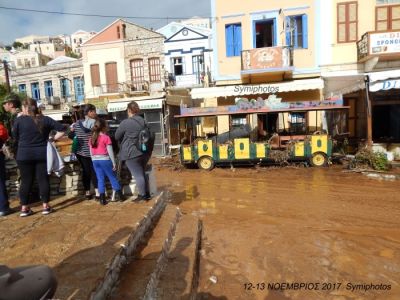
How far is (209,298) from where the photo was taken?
350 centimetres

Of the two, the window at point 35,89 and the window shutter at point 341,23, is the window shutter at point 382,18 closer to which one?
the window shutter at point 341,23

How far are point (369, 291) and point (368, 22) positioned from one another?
49.5ft

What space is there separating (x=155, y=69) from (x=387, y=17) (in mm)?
17040

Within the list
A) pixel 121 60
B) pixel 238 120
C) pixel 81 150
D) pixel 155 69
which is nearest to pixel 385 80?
pixel 238 120

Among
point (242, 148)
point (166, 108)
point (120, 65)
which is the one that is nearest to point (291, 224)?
point (242, 148)

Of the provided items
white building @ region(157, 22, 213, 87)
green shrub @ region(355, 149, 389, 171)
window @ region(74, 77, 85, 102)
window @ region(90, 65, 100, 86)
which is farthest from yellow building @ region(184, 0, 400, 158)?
window @ region(74, 77, 85, 102)

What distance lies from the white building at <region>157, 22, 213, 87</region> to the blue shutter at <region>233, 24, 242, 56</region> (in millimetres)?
7429

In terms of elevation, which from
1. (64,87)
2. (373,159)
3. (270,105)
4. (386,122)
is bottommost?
(373,159)

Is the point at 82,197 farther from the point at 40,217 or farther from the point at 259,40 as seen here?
the point at 259,40

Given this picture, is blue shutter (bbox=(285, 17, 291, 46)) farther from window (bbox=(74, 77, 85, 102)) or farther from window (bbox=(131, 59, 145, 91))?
window (bbox=(74, 77, 85, 102))

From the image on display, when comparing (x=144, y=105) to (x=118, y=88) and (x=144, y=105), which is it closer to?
(x=144, y=105)

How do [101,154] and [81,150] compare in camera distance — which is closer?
[101,154]

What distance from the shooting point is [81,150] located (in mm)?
5504

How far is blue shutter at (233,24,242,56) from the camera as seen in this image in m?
17.1
